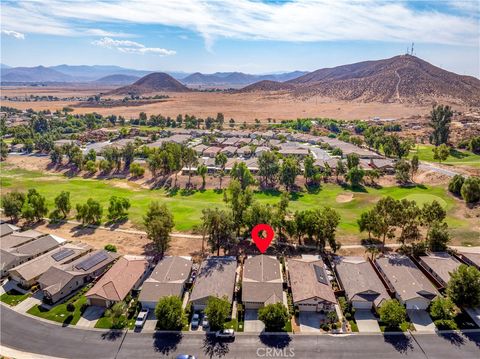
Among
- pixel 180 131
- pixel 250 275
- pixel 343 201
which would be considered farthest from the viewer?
pixel 180 131

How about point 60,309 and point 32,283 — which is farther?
point 32,283

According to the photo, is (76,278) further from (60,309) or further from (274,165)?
(274,165)

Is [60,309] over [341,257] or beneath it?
beneath

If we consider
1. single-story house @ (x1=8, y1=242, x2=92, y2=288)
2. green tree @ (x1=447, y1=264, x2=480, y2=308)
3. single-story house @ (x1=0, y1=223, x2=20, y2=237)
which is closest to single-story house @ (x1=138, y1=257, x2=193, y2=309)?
single-story house @ (x1=8, y1=242, x2=92, y2=288)

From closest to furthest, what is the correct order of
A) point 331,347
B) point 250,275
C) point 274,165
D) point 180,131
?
1. point 331,347
2. point 250,275
3. point 274,165
4. point 180,131

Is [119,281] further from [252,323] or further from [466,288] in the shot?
[466,288]

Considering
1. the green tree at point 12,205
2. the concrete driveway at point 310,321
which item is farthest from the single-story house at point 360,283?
the green tree at point 12,205

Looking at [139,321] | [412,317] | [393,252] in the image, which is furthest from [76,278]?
[393,252]
